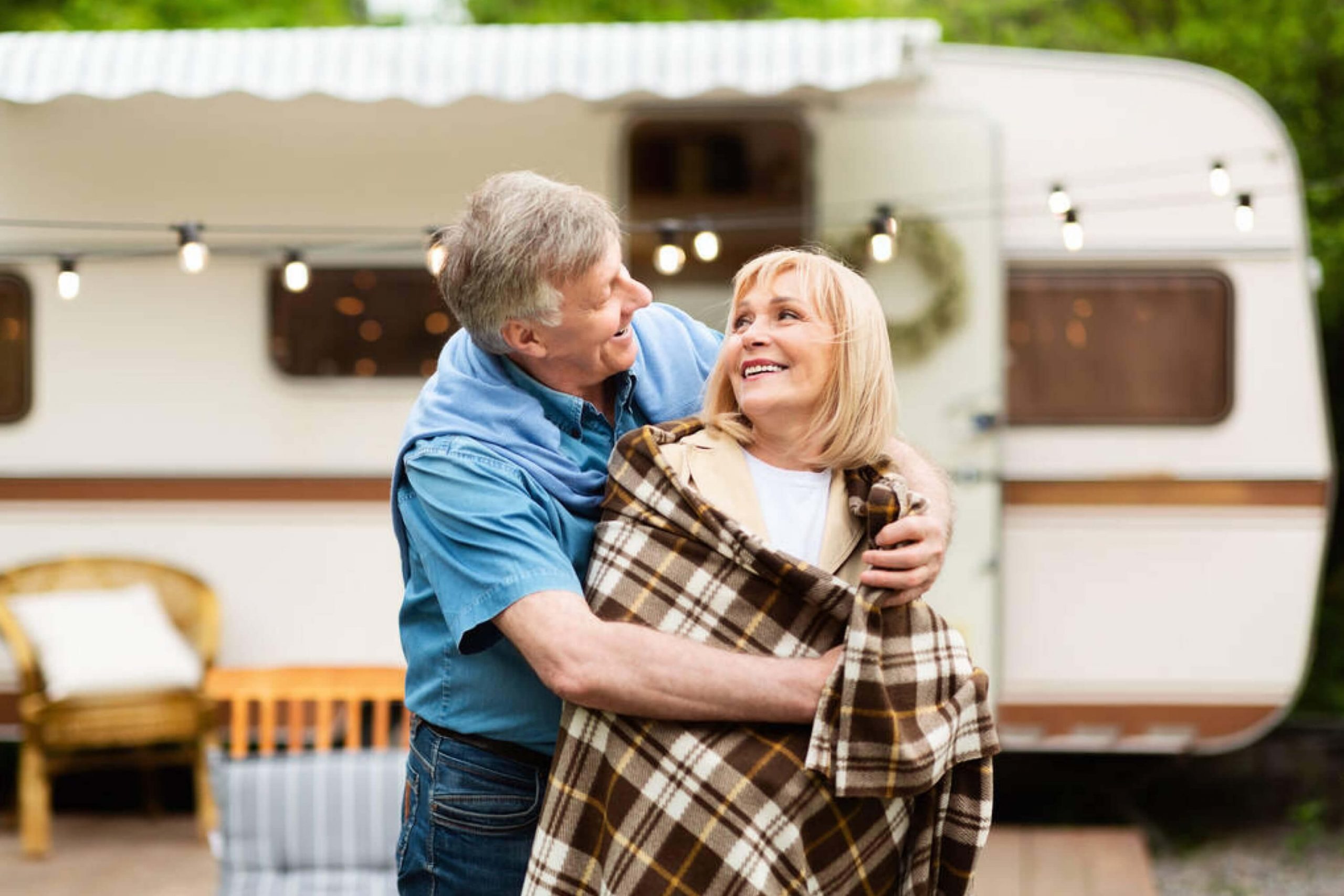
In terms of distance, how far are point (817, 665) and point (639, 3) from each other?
30.4 feet

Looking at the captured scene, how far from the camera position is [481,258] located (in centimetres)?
191

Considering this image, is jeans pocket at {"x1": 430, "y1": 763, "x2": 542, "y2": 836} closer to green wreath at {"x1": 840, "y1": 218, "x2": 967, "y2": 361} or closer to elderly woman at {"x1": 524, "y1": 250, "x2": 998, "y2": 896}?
elderly woman at {"x1": 524, "y1": 250, "x2": 998, "y2": 896}

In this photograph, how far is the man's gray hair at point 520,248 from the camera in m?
1.90

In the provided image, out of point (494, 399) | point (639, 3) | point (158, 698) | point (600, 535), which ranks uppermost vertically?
point (639, 3)

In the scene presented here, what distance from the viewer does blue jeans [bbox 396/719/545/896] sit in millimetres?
2010

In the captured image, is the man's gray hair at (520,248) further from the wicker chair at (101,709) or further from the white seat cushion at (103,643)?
the white seat cushion at (103,643)

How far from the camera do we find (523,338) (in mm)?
1980

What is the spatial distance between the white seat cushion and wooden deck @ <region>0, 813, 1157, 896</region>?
61 cm

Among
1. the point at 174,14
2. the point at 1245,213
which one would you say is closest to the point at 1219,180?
the point at 1245,213

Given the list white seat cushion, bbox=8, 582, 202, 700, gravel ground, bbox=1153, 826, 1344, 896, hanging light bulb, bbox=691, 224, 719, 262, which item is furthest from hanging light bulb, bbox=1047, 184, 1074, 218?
white seat cushion, bbox=8, 582, 202, 700

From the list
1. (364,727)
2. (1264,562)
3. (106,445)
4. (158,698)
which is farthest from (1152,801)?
(106,445)

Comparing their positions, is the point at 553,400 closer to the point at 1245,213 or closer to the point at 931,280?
the point at 931,280

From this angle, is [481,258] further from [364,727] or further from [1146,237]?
Result: [364,727]

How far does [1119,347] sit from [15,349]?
13.3 feet
